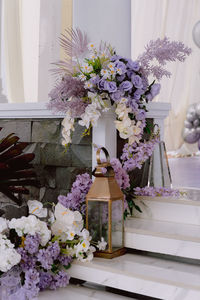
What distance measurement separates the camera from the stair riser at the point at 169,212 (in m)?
1.94

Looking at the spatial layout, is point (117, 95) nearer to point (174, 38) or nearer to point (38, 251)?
point (38, 251)

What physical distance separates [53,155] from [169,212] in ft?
2.46

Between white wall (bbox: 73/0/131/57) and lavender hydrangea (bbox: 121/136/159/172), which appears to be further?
white wall (bbox: 73/0/131/57)

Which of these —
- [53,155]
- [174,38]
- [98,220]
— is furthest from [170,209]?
[174,38]

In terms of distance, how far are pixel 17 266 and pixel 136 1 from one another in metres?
5.64

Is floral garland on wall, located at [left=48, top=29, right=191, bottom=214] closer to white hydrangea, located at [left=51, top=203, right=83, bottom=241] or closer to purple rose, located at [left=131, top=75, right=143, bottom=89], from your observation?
purple rose, located at [left=131, top=75, right=143, bottom=89]

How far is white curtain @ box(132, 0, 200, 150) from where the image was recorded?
645 centimetres

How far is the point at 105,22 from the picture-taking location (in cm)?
226

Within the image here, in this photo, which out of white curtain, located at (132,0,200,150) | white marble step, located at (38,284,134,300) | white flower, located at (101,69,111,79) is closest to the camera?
white marble step, located at (38,284,134,300)

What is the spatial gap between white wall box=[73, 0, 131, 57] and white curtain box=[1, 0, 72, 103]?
5.73ft

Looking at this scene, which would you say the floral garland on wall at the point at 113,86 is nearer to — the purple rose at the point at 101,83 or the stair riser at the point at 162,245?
the purple rose at the point at 101,83

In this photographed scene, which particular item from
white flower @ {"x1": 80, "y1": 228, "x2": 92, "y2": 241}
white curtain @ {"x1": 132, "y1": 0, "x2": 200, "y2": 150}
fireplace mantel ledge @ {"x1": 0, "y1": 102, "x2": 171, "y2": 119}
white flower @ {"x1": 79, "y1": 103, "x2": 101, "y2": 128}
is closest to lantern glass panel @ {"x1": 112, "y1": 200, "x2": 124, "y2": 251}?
white flower @ {"x1": 80, "y1": 228, "x2": 92, "y2": 241}

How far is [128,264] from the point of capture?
1.67 meters

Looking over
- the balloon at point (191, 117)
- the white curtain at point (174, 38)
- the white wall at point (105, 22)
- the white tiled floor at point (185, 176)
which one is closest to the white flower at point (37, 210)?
the white wall at point (105, 22)
